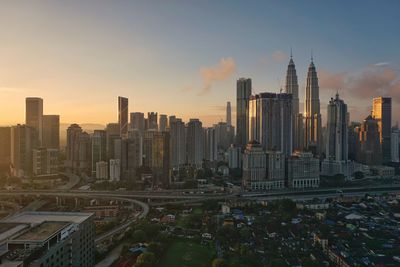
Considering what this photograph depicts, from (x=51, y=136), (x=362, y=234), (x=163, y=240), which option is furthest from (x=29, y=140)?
(x=362, y=234)

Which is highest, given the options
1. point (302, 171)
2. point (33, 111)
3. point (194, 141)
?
point (33, 111)

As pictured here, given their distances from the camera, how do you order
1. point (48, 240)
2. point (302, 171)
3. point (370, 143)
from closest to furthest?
point (48, 240) → point (302, 171) → point (370, 143)

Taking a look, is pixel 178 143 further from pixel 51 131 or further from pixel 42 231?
pixel 42 231

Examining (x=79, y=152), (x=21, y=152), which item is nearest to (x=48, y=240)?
(x=21, y=152)

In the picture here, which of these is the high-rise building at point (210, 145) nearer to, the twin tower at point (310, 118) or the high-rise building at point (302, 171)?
the twin tower at point (310, 118)

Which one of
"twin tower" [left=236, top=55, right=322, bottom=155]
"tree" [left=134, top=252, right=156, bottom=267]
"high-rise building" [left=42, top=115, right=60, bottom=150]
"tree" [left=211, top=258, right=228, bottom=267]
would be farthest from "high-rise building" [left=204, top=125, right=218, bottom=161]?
"tree" [left=211, top=258, right=228, bottom=267]

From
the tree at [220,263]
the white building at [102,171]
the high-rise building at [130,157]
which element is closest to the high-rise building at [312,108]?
the high-rise building at [130,157]

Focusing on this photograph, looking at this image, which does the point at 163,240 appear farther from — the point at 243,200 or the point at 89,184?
the point at 89,184

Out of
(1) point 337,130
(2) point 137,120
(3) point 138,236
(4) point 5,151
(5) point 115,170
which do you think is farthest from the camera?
(2) point 137,120
